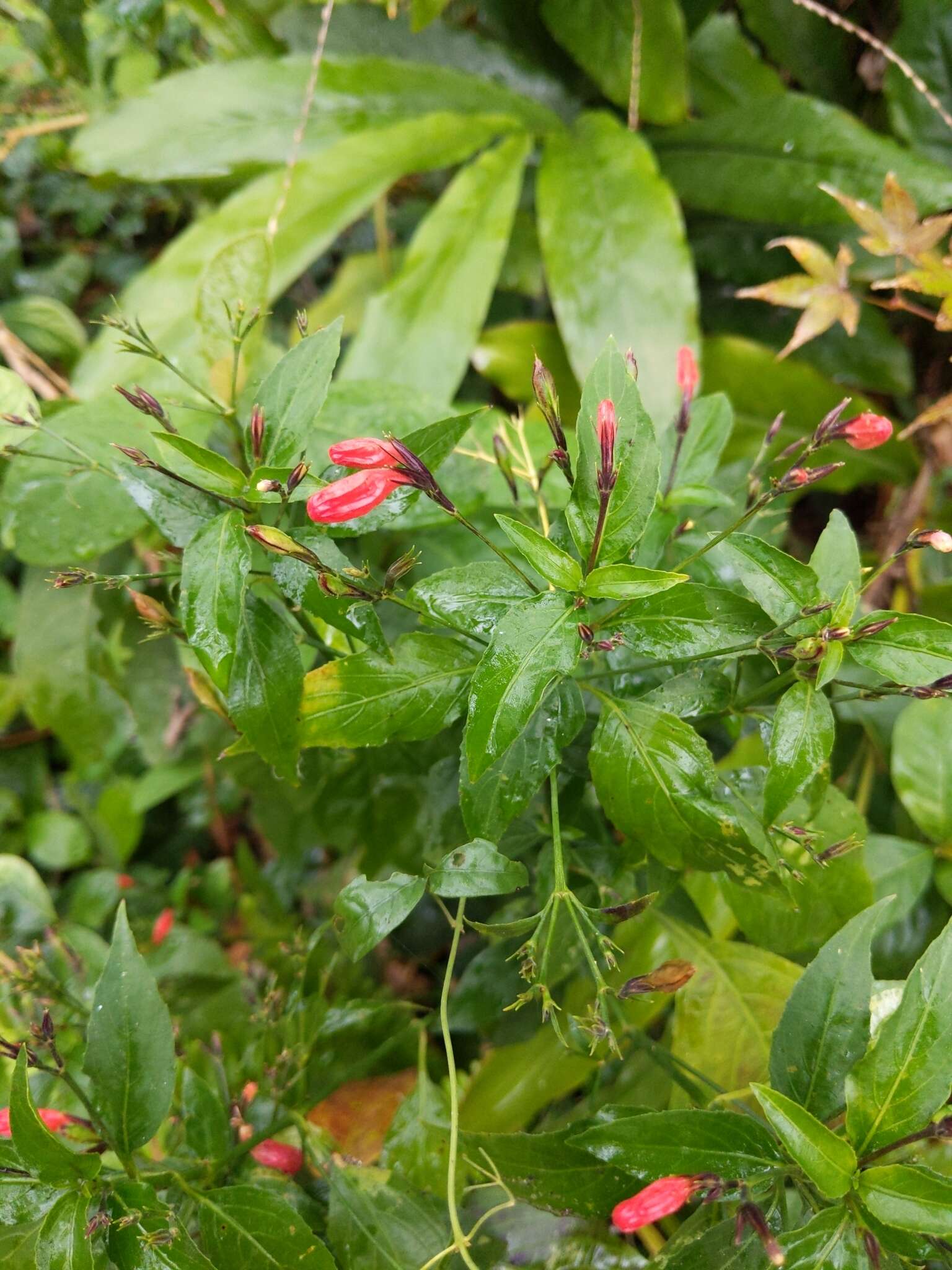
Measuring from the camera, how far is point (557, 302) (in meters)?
0.93

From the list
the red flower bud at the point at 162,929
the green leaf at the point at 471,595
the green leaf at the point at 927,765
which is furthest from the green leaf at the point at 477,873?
the red flower bud at the point at 162,929

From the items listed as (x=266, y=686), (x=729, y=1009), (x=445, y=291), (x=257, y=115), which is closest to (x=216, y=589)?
(x=266, y=686)

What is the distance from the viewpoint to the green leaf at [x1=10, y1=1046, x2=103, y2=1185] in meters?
0.39

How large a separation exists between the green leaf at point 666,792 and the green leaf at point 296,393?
0.23m

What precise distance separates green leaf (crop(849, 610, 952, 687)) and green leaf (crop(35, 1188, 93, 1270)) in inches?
19.0

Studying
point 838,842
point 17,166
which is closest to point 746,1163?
point 838,842

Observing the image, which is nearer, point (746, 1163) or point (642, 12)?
point (746, 1163)

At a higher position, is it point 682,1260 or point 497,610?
point 497,610

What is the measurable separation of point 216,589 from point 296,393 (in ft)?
0.39

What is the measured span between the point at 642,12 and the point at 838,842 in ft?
3.30

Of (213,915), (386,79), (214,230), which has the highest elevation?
(386,79)

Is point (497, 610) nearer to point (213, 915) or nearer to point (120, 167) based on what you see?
point (120, 167)

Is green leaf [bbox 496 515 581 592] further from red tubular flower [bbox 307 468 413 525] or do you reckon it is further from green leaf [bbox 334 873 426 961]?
green leaf [bbox 334 873 426 961]

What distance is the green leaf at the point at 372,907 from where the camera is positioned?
17.6 inches
